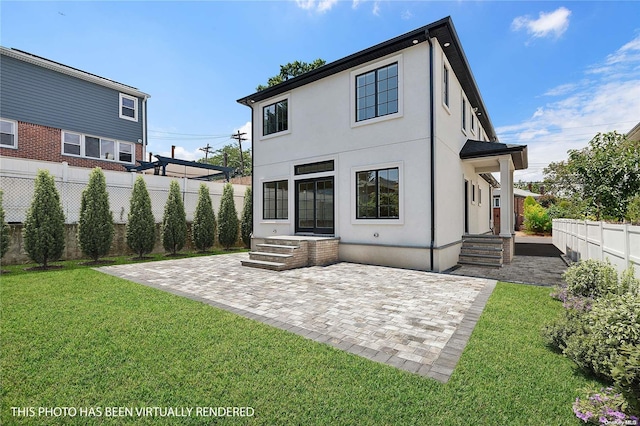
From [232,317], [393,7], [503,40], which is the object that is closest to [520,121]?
[503,40]

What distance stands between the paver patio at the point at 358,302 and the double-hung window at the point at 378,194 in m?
1.74

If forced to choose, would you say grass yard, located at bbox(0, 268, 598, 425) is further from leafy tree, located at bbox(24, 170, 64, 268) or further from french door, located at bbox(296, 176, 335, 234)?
french door, located at bbox(296, 176, 335, 234)

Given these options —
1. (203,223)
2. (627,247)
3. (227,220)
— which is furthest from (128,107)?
(627,247)

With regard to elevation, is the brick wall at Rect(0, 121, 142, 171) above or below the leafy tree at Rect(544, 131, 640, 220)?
above

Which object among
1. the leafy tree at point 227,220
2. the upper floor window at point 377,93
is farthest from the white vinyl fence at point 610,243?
the leafy tree at point 227,220

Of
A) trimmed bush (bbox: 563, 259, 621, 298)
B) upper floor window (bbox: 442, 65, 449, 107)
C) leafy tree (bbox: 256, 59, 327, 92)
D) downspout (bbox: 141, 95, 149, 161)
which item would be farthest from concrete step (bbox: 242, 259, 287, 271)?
leafy tree (bbox: 256, 59, 327, 92)

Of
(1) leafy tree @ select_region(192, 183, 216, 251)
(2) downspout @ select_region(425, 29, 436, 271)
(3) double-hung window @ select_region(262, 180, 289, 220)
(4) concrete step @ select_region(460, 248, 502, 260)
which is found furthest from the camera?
(1) leafy tree @ select_region(192, 183, 216, 251)

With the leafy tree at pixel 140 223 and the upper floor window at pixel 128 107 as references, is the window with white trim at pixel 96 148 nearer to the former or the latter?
the upper floor window at pixel 128 107

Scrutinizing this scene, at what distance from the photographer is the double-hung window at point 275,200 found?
1125 centimetres

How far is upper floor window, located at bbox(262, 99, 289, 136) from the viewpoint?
11.3 metres

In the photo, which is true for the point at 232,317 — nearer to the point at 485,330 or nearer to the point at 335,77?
the point at 485,330

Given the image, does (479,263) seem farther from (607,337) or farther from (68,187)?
(68,187)

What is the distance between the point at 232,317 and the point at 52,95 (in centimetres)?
1722

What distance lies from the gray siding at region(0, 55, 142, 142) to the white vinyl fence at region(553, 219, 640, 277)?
20.7 metres
